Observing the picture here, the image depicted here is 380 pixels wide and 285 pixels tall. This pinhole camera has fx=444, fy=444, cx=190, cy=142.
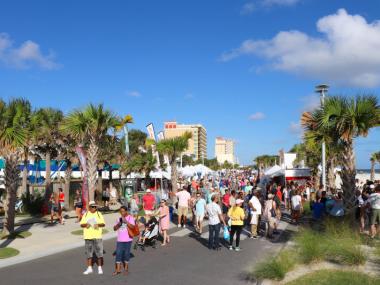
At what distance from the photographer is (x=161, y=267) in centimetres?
1010

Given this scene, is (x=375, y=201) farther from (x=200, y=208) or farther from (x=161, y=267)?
(x=161, y=267)

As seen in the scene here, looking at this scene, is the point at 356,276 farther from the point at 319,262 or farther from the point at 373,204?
the point at 373,204

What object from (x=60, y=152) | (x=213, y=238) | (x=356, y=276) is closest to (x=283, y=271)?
(x=356, y=276)

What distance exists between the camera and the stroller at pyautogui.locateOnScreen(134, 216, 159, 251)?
12.9m

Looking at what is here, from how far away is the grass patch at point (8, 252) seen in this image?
11.7 meters

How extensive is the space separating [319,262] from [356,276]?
150cm

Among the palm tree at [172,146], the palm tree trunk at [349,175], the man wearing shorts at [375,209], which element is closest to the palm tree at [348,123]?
the palm tree trunk at [349,175]

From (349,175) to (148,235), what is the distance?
6.73 metres

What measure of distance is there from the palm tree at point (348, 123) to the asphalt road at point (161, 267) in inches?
130

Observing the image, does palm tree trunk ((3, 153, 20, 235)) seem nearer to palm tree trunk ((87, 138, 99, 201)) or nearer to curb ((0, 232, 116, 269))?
curb ((0, 232, 116, 269))

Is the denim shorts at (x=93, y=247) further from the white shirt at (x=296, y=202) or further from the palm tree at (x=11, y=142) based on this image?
the white shirt at (x=296, y=202)

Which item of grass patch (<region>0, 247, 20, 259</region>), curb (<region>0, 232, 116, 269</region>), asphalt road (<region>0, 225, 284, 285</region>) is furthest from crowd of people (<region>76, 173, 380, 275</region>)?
grass patch (<region>0, 247, 20, 259</region>)

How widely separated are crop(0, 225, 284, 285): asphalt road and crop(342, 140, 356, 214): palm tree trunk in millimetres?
3042

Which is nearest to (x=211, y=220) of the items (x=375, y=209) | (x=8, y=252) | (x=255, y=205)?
(x=255, y=205)
